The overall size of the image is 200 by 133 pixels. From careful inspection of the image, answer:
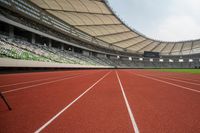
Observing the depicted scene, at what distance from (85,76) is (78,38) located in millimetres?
28836

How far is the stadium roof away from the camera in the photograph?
32.9 metres

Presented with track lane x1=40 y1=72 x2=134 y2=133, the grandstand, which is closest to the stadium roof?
the grandstand

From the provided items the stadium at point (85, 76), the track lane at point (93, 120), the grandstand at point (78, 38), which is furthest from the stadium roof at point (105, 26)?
the track lane at point (93, 120)

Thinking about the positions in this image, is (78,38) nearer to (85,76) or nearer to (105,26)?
(105,26)

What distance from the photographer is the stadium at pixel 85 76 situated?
11.1 ft

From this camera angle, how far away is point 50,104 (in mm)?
4699

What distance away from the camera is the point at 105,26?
4716 cm

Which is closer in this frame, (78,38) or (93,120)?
(93,120)

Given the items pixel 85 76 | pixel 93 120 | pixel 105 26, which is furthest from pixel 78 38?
pixel 93 120

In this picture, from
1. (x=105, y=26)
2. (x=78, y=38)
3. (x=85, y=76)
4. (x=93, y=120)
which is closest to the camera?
(x=93, y=120)

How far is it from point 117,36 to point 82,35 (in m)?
15.1

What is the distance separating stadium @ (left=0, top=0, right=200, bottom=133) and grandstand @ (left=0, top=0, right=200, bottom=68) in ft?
0.61

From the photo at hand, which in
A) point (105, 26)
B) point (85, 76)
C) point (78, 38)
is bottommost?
point (85, 76)

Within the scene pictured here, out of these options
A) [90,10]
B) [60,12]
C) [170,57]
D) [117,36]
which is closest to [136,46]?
[117,36]
